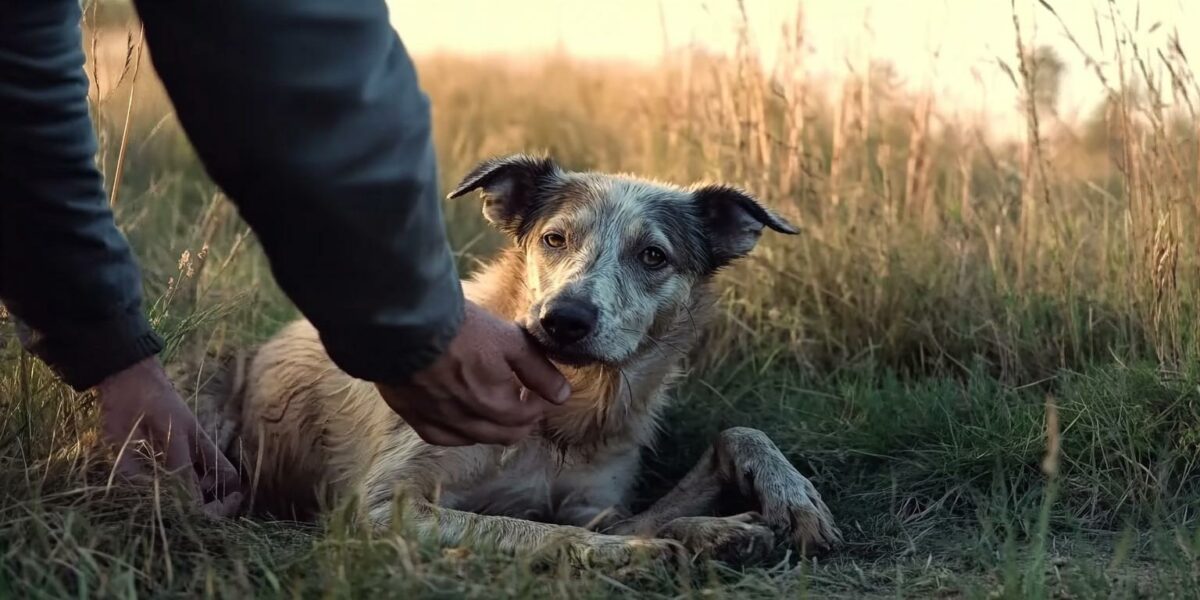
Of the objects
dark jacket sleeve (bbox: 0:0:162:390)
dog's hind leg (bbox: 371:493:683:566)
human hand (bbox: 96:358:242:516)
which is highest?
dark jacket sleeve (bbox: 0:0:162:390)

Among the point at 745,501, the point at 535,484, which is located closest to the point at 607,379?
the point at 535,484

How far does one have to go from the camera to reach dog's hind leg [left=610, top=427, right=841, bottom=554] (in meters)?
3.48

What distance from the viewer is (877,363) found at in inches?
200

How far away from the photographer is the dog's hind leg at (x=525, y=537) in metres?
3.07

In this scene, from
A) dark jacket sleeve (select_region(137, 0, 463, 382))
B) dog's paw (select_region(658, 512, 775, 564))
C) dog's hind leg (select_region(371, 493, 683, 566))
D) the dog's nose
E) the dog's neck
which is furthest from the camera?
the dog's neck

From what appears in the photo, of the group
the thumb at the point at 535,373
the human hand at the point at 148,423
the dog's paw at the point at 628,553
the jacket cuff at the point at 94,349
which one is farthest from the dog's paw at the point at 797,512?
the jacket cuff at the point at 94,349

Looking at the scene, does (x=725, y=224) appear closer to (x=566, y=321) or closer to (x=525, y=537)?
(x=566, y=321)

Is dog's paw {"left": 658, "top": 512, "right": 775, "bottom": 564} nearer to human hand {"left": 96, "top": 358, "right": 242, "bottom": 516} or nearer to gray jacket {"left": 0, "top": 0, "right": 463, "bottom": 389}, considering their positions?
human hand {"left": 96, "top": 358, "right": 242, "bottom": 516}

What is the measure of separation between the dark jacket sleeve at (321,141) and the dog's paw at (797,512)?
1981mm

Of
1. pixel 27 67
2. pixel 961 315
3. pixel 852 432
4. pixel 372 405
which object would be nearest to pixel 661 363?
pixel 852 432

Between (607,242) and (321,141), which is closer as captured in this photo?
(321,141)

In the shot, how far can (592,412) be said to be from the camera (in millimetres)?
4180

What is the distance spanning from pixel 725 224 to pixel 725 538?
143 centimetres

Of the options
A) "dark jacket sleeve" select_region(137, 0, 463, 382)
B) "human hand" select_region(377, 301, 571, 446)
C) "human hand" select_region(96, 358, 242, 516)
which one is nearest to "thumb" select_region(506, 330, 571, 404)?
"human hand" select_region(377, 301, 571, 446)
